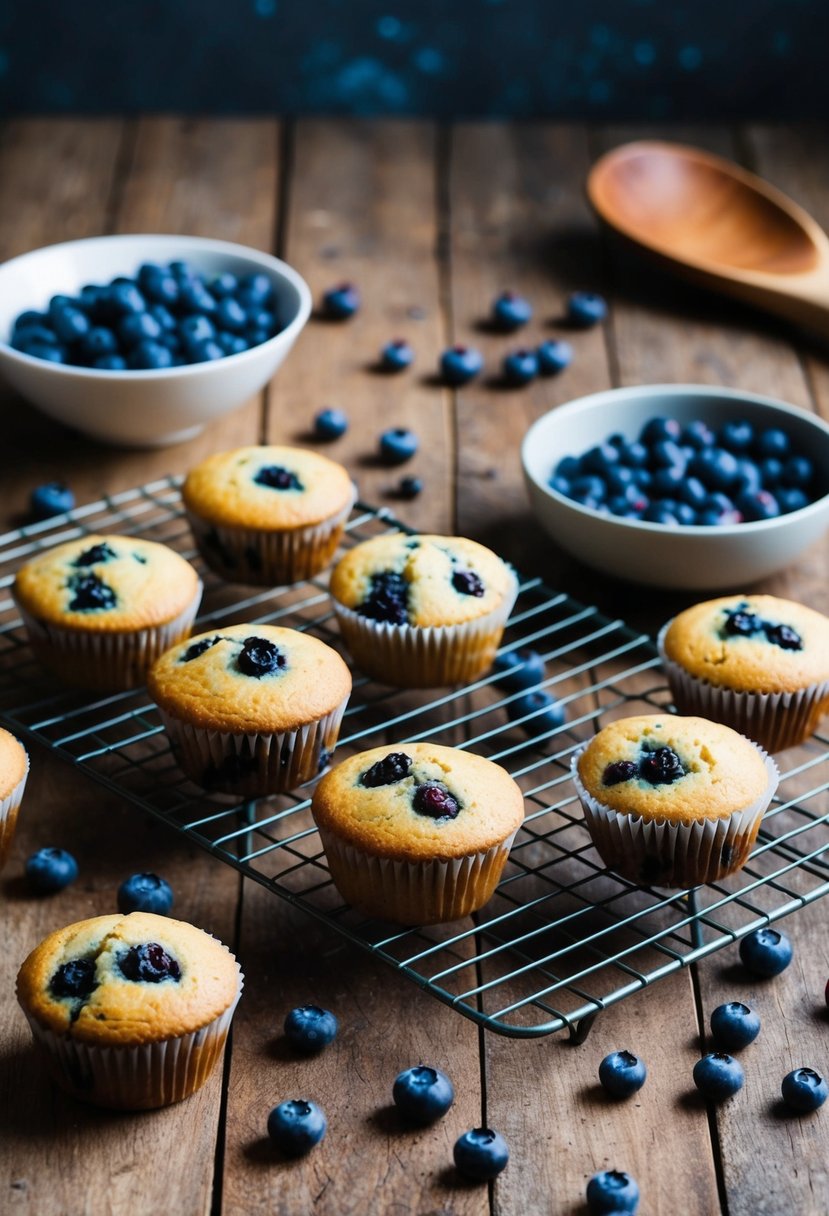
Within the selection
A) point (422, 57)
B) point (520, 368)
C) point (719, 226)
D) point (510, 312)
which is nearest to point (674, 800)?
A: point (520, 368)

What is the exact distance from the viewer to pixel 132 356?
312 centimetres

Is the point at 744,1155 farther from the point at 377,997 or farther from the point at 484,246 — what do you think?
the point at 484,246

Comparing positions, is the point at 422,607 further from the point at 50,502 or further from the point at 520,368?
the point at 520,368

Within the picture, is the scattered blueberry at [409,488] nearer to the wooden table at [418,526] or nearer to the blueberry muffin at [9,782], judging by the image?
the wooden table at [418,526]

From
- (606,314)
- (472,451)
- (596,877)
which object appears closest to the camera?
(596,877)

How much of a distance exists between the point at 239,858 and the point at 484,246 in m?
2.42

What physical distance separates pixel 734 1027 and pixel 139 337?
6.08 ft

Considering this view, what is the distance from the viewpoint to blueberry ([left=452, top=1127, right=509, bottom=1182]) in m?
1.79

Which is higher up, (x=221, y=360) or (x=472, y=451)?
(x=221, y=360)

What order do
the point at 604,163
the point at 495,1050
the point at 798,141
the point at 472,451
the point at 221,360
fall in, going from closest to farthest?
the point at 495,1050 → the point at 221,360 → the point at 472,451 → the point at 604,163 → the point at 798,141

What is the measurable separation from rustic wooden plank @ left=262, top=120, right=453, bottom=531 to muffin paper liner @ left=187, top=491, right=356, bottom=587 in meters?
0.36

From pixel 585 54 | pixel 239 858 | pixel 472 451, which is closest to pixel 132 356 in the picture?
pixel 472 451

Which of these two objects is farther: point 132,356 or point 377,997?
point 132,356

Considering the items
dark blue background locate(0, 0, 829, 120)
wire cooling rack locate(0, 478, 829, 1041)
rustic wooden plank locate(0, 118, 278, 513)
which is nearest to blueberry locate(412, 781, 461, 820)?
wire cooling rack locate(0, 478, 829, 1041)
